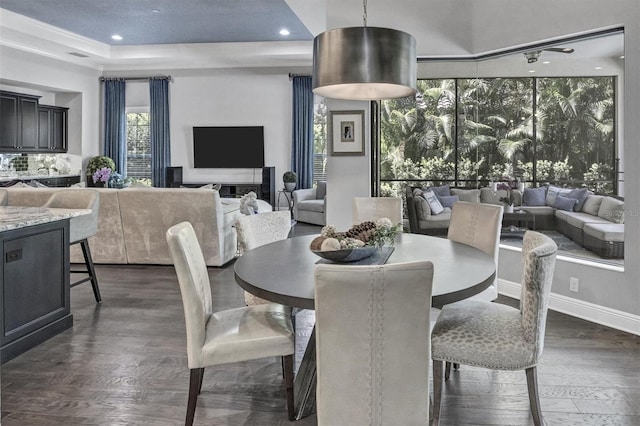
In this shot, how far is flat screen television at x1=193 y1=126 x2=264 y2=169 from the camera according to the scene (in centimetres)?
1005

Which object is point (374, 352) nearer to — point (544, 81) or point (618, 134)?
point (618, 134)

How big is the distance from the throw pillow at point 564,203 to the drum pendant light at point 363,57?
8.97 ft

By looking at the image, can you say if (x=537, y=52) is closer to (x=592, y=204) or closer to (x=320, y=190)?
(x=592, y=204)

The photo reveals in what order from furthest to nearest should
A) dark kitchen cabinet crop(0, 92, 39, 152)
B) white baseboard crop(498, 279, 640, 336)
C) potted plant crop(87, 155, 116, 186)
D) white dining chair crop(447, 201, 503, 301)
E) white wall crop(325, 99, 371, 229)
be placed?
potted plant crop(87, 155, 116, 186), dark kitchen cabinet crop(0, 92, 39, 152), white wall crop(325, 99, 371, 229), white baseboard crop(498, 279, 640, 336), white dining chair crop(447, 201, 503, 301)

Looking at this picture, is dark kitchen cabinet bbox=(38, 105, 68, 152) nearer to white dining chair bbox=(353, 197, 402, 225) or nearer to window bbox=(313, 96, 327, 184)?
window bbox=(313, 96, 327, 184)

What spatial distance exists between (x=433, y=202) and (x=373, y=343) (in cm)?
352

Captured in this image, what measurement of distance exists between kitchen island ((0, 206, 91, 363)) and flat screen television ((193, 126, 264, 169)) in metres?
6.44

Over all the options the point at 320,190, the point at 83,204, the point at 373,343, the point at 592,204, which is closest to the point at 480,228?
the point at 592,204

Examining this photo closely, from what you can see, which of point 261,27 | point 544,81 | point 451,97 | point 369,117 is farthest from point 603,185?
point 261,27

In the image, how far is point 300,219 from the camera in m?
9.36

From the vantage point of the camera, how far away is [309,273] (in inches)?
88.2

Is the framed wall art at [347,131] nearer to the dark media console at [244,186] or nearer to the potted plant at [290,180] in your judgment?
the potted plant at [290,180]

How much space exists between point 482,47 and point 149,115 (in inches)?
307

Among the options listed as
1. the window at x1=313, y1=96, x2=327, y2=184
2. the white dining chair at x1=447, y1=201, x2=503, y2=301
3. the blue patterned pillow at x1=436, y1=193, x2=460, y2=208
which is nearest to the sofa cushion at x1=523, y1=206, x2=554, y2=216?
the blue patterned pillow at x1=436, y1=193, x2=460, y2=208
